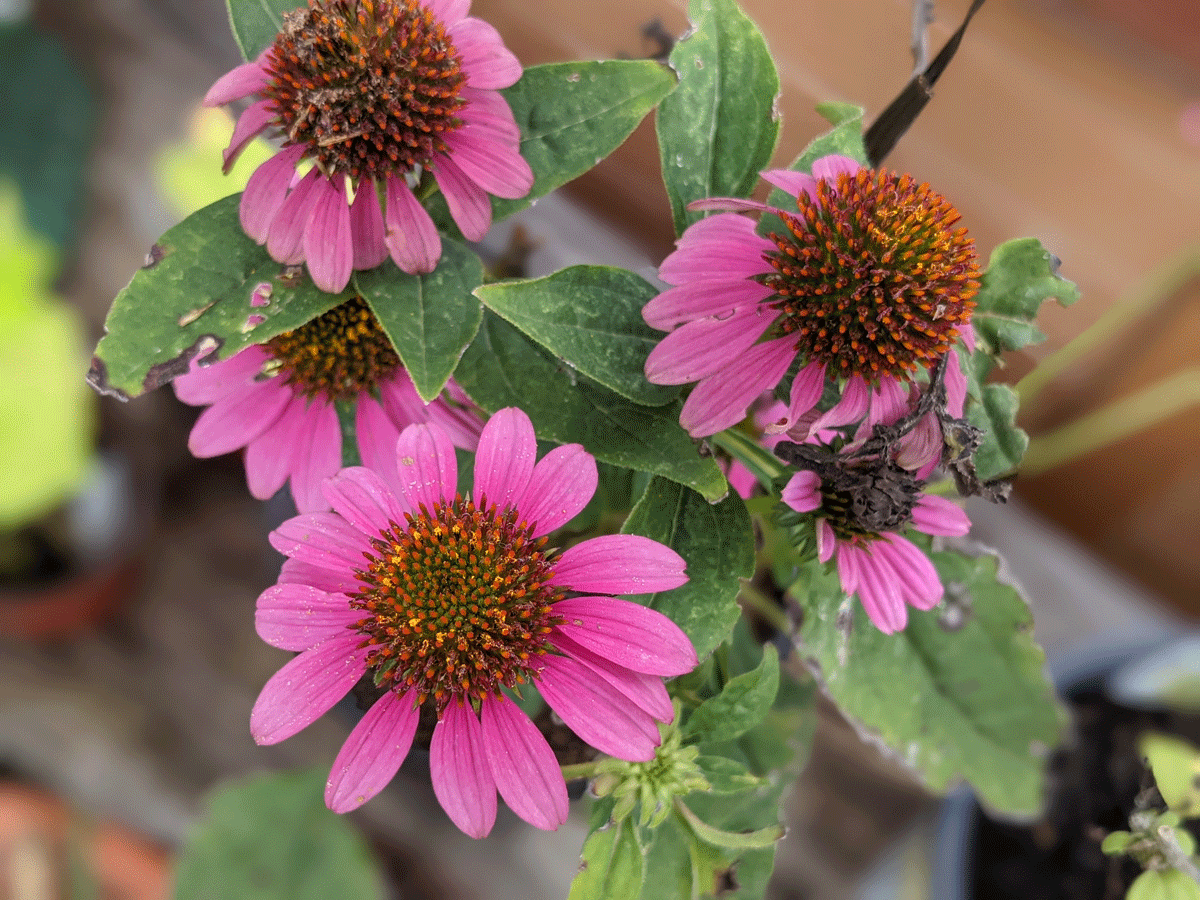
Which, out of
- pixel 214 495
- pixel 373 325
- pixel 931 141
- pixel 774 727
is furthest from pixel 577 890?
pixel 214 495

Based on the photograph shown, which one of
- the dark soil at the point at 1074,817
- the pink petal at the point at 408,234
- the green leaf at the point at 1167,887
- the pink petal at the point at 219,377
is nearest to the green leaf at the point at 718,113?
the pink petal at the point at 408,234

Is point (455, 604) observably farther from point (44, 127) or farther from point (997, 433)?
point (44, 127)

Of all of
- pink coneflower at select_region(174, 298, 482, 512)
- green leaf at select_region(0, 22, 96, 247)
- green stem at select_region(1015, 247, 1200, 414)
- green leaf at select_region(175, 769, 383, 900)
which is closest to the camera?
pink coneflower at select_region(174, 298, 482, 512)

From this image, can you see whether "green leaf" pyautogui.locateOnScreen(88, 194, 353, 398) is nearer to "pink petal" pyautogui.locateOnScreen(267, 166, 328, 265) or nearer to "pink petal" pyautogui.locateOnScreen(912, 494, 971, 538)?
"pink petal" pyautogui.locateOnScreen(267, 166, 328, 265)

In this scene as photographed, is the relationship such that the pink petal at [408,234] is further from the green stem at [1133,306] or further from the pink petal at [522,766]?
the green stem at [1133,306]

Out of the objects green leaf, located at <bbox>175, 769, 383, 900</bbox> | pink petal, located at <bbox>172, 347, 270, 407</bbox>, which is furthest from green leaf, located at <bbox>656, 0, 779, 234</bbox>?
green leaf, located at <bbox>175, 769, 383, 900</bbox>

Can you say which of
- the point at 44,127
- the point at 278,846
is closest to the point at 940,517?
the point at 278,846

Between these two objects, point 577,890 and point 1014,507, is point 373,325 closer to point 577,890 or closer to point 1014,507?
point 577,890
